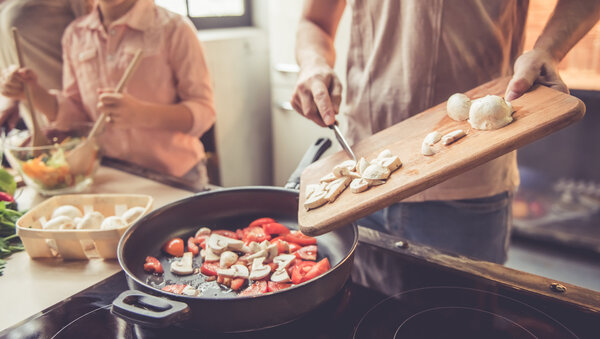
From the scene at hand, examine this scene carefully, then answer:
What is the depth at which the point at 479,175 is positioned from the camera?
977 millimetres

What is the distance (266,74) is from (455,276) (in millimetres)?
2291

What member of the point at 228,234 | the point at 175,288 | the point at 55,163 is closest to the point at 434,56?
the point at 228,234

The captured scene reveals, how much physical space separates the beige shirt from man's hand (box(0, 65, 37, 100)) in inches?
35.7

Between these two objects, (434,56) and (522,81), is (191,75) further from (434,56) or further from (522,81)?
(522,81)

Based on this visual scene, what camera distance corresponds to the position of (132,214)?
2.97ft

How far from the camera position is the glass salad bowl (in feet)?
3.70

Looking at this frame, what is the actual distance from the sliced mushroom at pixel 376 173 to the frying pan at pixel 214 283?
98mm

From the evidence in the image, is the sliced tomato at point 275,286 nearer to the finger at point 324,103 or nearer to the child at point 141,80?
the finger at point 324,103

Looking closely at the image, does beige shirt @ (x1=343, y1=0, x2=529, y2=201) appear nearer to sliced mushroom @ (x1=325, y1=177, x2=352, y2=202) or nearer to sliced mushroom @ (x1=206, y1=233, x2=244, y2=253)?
sliced mushroom @ (x1=325, y1=177, x2=352, y2=202)

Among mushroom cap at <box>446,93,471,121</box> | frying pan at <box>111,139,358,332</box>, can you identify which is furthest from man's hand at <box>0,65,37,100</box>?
mushroom cap at <box>446,93,471,121</box>

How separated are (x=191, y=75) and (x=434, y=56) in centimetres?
80

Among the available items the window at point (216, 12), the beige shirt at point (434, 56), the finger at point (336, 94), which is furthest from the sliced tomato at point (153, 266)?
the window at point (216, 12)

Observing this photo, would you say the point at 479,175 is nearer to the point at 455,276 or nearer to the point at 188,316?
the point at 455,276

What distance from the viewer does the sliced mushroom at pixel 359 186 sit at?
687 mm
